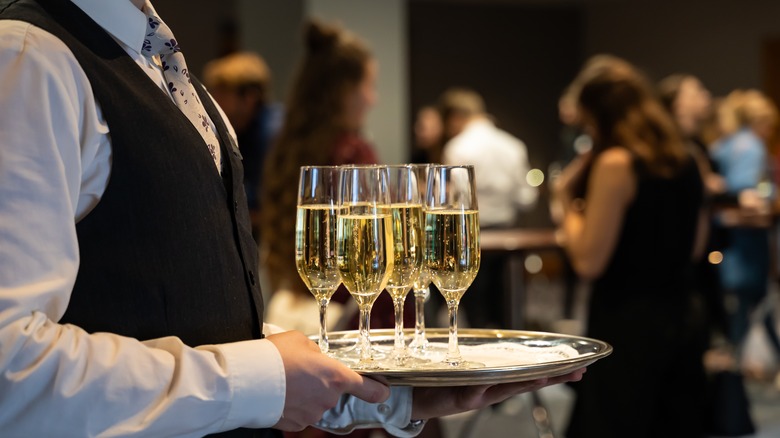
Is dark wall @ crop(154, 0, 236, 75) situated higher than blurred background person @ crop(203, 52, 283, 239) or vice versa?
dark wall @ crop(154, 0, 236, 75)

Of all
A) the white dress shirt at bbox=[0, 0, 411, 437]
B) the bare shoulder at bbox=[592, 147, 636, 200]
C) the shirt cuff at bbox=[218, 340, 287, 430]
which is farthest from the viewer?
the bare shoulder at bbox=[592, 147, 636, 200]

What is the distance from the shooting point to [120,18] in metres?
1.08

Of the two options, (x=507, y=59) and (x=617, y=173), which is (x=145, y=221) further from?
(x=507, y=59)

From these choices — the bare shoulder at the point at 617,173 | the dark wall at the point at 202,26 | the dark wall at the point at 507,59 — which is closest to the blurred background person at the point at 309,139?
the bare shoulder at the point at 617,173

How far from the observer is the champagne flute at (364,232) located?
1.16 metres

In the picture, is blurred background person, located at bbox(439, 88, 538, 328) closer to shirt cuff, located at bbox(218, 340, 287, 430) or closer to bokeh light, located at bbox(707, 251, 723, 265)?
bokeh light, located at bbox(707, 251, 723, 265)

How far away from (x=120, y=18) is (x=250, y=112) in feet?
12.1

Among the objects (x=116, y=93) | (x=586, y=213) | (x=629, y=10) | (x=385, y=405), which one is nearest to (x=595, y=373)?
(x=586, y=213)

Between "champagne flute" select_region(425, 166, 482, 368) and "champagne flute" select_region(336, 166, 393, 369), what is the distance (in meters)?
0.06

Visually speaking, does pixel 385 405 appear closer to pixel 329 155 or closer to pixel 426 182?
pixel 426 182

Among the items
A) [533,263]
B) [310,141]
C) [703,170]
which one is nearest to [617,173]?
[310,141]

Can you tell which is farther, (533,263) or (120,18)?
(533,263)

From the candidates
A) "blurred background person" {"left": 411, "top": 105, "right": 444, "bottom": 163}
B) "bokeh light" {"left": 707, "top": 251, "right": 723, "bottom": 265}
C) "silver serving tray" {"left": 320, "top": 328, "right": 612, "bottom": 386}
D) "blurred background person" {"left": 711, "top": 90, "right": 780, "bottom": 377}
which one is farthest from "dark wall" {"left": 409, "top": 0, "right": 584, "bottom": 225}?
"silver serving tray" {"left": 320, "top": 328, "right": 612, "bottom": 386}

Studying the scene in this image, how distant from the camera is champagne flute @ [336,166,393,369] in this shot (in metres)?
1.16
